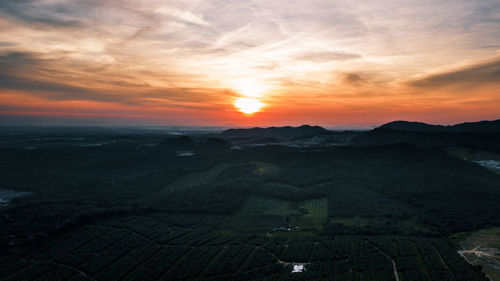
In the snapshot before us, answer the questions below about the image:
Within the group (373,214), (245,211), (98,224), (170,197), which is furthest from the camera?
(170,197)

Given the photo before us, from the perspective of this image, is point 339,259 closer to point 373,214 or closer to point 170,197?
point 373,214

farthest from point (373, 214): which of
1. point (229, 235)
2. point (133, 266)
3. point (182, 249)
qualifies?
point (133, 266)

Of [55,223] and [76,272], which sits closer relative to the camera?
[76,272]

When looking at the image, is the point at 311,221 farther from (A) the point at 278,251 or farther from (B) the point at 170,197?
(B) the point at 170,197

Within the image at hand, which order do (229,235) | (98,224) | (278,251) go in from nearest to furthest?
(278,251), (229,235), (98,224)

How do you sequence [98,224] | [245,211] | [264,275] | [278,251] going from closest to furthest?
[264,275] < [278,251] < [98,224] < [245,211]

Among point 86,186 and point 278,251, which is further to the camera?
point 86,186

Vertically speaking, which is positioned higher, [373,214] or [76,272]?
[373,214]

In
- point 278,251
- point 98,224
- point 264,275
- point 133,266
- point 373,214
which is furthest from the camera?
point 373,214

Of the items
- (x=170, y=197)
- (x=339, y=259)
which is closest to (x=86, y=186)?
(x=170, y=197)
